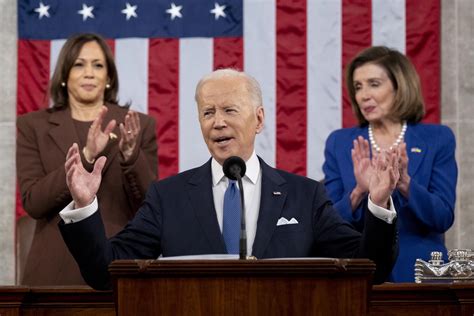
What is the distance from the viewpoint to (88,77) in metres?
5.32

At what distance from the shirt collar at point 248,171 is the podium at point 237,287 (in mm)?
1050

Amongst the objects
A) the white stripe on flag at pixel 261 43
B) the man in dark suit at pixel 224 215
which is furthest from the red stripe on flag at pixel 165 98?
the man in dark suit at pixel 224 215

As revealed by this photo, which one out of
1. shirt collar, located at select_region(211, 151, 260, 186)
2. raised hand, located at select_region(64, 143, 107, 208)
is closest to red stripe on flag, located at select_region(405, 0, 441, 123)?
shirt collar, located at select_region(211, 151, 260, 186)

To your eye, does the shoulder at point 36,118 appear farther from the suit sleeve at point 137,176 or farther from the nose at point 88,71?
the suit sleeve at point 137,176

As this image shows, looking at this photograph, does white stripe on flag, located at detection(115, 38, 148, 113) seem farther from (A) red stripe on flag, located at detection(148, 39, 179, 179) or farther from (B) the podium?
(B) the podium

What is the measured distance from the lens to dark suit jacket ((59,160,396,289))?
13.0 feet

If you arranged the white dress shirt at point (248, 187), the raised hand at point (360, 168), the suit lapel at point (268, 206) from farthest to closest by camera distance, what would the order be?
the raised hand at point (360, 168) → the white dress shirt at point (248, 187) → the suit lapel at point (268, 206)

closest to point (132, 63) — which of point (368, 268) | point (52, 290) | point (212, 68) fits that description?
point (212, 68)

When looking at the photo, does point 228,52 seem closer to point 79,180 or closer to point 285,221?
point 285,221

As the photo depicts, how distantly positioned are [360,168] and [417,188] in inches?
19.4

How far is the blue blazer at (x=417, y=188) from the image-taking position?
490 centimetres

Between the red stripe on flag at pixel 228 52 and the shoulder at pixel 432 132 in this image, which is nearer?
the shoulder at pixel 432 132

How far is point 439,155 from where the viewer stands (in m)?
5.12

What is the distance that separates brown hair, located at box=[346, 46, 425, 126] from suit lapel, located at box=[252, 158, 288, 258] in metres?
1.21
